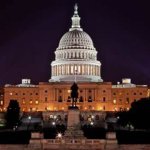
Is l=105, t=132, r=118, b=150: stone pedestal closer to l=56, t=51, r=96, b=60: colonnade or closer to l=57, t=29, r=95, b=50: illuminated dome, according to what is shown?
l=57, t=29, r=95, b=50: illuminated dome

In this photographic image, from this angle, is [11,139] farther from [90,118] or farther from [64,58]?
[64,58]

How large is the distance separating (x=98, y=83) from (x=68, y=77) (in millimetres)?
10020

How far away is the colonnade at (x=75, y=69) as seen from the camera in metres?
185

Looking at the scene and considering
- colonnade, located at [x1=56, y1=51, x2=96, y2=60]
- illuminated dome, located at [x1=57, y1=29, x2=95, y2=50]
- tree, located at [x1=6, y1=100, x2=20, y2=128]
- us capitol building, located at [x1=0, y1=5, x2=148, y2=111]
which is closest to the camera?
tree, located at [x1=6, y1=100, x2=20, y2=128]

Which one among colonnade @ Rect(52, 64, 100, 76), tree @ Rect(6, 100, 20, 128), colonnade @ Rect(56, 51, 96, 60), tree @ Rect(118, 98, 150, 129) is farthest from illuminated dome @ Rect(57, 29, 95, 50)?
tree @ Rect(118, 98, 150, 129)

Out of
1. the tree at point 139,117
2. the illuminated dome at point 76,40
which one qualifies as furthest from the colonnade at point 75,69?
the tree at point 139,117

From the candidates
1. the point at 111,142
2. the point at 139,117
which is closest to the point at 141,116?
the point at 139,117

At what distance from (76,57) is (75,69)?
469 centimetres

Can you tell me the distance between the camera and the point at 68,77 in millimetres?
181875

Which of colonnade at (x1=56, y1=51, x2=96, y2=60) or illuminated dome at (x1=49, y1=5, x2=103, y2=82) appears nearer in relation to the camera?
illuminated dome at (x1=49, y1=5, x2=103, y2=82)

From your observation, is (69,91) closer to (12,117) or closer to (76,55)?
(76,55)

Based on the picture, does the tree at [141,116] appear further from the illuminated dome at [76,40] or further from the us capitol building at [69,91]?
the illuminated dome at [76,40]

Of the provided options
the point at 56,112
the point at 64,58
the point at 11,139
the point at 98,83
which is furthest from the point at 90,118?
the point at 11,139

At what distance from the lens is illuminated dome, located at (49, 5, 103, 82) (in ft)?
607
